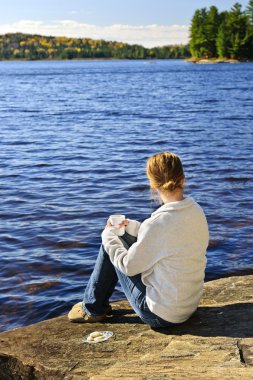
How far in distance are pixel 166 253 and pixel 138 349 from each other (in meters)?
0.74

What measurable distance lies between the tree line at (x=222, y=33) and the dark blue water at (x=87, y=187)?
89876 mm

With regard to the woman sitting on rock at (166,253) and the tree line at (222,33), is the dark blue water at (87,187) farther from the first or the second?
the tree line at (222,33)

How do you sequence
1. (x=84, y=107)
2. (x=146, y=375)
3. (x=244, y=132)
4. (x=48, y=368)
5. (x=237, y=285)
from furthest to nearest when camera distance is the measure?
(x=84, y=107)
(x=244, y=132)
(x=237, y=285)
(x=48, y=368)
(x=146, y=375)

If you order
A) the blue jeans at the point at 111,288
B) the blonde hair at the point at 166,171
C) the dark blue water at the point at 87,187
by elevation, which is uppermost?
the blonde hair at the point at 166,171

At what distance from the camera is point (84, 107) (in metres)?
35.5

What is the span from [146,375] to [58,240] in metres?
5.36

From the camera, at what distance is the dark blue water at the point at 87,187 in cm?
788

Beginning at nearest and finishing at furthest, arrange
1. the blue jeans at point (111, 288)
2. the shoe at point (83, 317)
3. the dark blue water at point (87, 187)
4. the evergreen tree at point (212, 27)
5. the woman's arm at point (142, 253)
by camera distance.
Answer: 1. the woman's arm at point (142, 253)
2. the blue jeans at point (111, 288)
3. the shoe at point (83, 317)
4. the dark blue water at point (87, 187)
5. the evergreen tree at point (212, 27)

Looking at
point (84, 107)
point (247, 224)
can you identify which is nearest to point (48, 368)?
point (247, 224)

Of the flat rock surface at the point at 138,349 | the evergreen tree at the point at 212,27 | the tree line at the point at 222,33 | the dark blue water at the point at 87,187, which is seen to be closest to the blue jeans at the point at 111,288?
the flat rock surface at the point at 138,349

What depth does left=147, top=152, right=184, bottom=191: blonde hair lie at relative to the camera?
4457mm

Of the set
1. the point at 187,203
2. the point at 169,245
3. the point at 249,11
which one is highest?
the point at 249,11

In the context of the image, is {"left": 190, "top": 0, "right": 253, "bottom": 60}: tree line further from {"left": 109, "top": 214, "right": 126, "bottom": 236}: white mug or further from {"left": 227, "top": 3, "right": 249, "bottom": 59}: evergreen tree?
{"left": 109, "top": 214, "right": 126, "bottom": 236}: white mug

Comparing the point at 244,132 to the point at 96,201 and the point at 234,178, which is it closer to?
the point at 234,178
